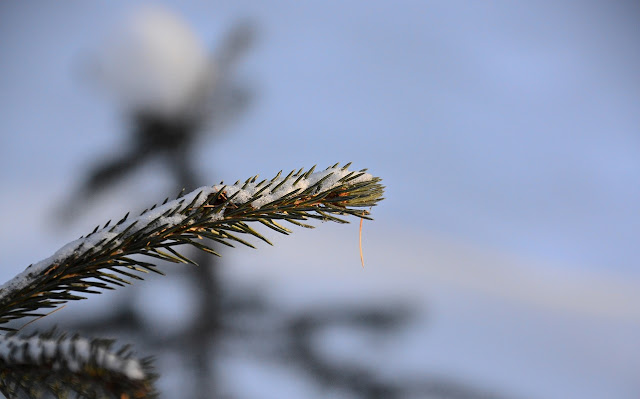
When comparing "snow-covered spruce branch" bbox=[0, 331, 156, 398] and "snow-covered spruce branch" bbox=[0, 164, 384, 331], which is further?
"snow-covered spruce branch" bbox=[0, 164, 384, 331]

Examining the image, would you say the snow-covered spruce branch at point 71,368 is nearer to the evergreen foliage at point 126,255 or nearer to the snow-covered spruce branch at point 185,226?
the evergreen foliage at point 126,255

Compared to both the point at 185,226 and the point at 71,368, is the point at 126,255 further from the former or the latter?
the point at 71,368

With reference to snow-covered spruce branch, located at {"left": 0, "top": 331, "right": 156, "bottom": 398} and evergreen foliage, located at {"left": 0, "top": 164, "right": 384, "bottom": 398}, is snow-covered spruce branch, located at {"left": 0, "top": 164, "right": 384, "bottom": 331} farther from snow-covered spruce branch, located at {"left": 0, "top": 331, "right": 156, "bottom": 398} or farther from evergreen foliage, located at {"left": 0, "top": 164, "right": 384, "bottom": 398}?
snow-covered spruce branch, located at {"left": 0, "top": 331, "right": 156, "bottom": 398}

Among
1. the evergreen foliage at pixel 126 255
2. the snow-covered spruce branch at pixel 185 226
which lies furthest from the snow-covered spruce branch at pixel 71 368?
the snow-covered spruce branch at pixel 185 226

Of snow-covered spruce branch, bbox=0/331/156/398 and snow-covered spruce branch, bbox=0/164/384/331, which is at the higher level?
snow-covered spruce branch, bbox=0/164/384/331

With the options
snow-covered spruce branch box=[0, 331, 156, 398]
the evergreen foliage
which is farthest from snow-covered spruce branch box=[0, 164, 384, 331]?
snow-covered spruce branch box=[0, 331, 156, 398]

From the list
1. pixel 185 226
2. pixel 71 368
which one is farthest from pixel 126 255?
pixel 71 368

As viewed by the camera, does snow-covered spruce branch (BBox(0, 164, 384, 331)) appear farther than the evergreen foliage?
Yes
